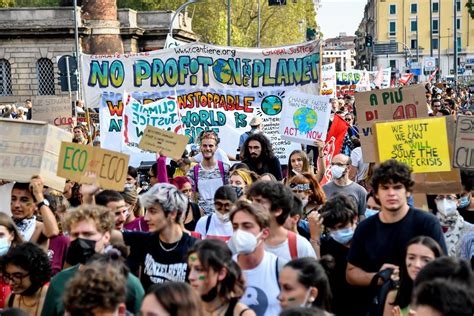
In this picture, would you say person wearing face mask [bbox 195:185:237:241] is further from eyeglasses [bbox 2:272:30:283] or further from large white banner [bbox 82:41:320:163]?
large white banner [bbox 82:41:320:163]

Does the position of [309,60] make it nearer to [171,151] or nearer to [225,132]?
[225,132]

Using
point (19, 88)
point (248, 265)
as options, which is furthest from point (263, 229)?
point (19, 88)

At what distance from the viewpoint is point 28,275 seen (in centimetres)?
570

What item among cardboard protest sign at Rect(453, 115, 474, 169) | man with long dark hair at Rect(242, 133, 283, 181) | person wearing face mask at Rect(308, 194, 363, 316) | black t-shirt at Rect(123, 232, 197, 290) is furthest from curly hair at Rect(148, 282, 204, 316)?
man with long dark hair at Rect(242, 133, 283, 181)

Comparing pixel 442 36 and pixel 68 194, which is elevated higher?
pixel 442 36

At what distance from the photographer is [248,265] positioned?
5.71m

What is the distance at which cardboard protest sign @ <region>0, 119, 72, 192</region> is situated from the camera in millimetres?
8109

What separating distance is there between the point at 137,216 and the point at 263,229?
2.72 m

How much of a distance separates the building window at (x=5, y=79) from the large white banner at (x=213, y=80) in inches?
1839

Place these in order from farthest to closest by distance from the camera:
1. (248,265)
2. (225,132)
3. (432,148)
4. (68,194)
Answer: (225,132) → (68,194) → (432,148) → (248,265)

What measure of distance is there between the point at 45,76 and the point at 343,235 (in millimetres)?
56158

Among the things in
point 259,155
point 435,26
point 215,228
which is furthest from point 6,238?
point 435,26

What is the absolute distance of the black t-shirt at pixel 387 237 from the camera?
5.96 metres

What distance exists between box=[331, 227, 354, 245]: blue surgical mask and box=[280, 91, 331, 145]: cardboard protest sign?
5.73 metres
